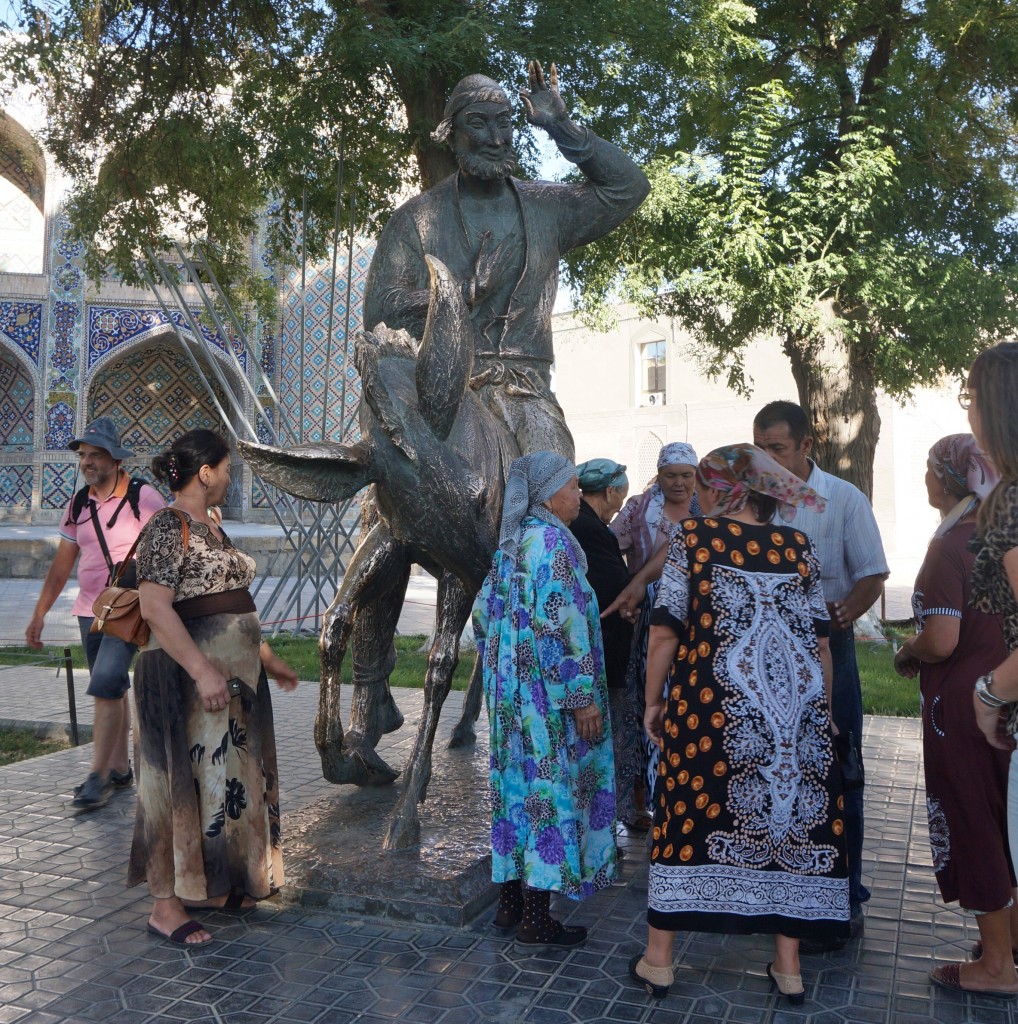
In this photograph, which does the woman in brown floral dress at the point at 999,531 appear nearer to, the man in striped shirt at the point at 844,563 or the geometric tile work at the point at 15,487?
the man in striped shirt at the point at 844,563

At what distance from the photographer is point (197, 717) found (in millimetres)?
3498

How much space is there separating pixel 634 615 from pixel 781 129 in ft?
26.4

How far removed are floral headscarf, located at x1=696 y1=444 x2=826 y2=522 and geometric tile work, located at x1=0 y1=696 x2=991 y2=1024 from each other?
137 cm

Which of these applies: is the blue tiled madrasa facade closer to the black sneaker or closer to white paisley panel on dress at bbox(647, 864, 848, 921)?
the black sneaker

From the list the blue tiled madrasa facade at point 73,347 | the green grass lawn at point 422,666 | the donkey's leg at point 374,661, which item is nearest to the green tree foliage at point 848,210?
the green grass lawn at point 422,666

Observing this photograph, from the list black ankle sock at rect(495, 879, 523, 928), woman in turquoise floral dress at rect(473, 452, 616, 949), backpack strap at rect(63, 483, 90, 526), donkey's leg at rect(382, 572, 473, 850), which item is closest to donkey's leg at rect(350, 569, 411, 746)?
donkey's leg at rect(382, 572, 473, 850)

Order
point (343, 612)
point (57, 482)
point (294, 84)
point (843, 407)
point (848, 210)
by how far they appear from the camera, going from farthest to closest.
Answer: point (57, 482), point (843, 407), point (848, 210), point (294, 84), point (343, 612)

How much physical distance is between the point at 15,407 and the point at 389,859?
17470 millimetres

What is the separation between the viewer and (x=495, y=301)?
423cm

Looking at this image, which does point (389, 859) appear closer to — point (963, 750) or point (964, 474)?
point (963, 750)

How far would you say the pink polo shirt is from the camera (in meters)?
5.20

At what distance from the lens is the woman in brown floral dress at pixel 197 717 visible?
11.2 ft

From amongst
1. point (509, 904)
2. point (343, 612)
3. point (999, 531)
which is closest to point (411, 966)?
point (509, 904)

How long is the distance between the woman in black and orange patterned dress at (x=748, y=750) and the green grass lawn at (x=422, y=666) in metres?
4.44
